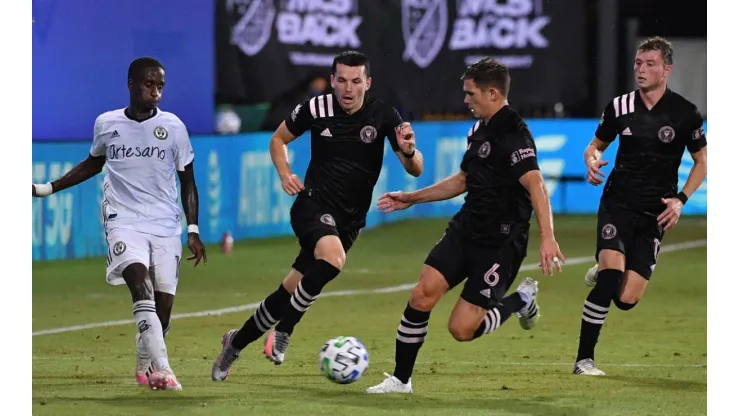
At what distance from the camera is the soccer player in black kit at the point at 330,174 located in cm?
928

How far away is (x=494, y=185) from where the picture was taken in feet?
28.7

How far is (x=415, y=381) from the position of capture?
9328mm

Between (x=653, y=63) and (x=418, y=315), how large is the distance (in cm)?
231

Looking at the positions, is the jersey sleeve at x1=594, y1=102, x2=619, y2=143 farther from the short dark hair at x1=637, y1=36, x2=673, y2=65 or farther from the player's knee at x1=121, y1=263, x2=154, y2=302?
the player's knee at x1=121, y1=263, x2=154, y2=302

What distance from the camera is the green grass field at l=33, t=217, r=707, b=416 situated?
8.31 m

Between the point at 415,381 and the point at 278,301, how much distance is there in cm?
97

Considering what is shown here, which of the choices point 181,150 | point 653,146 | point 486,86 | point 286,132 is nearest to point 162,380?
point 181,150

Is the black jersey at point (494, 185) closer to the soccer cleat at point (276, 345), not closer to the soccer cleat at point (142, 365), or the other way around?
the soccer cleat at point (276, 345)

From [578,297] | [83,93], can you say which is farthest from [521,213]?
[83,93]

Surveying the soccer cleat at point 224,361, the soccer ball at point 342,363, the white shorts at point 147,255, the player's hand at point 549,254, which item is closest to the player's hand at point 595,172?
the player's hand at point 549,254

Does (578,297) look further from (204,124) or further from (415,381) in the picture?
(204,124)

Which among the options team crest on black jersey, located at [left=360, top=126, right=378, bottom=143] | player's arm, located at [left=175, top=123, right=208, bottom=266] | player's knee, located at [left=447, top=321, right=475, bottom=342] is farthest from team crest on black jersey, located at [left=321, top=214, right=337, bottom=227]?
player's knee, located at [left=447, top=321, right=475, bottom=342]

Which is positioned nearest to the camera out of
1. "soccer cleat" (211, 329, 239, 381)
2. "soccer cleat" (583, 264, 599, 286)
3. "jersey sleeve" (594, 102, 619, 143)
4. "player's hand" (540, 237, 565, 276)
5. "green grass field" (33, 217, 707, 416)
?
"player's hand" (540, 237, 565, 276)

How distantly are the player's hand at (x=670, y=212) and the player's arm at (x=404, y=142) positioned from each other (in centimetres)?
154
